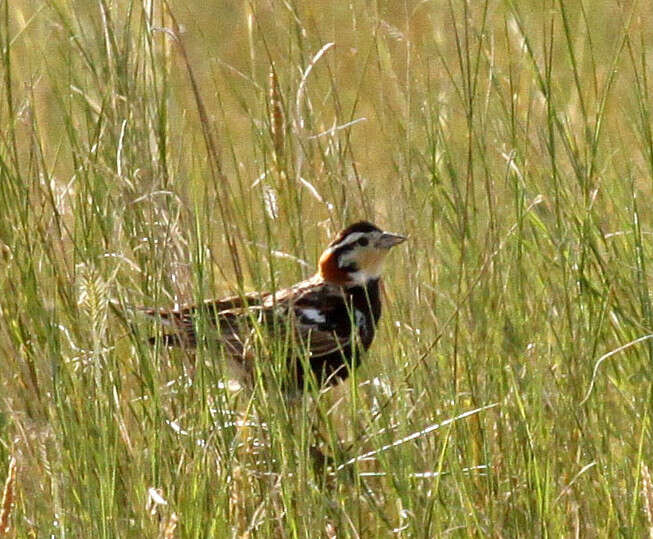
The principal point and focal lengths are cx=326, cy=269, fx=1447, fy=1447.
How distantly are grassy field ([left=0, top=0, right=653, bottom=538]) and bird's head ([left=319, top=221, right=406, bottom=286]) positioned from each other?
5.6 inches

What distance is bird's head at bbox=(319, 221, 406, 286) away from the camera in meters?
4.00

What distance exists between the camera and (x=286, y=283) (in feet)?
12.9

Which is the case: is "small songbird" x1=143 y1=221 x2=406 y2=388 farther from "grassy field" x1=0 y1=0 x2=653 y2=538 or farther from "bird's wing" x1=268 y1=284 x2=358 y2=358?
"grassy field" x1=0 y1=0 x2=653 y2=538

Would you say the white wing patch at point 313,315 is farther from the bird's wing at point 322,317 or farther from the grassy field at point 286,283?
the grassy field at point 286,283

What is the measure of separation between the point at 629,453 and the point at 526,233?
0.81m

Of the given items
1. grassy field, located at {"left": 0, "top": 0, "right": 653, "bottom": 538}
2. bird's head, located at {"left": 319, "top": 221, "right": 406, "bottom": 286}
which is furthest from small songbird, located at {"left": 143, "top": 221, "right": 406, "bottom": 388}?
grassy field, located at {"left": 0, "top": 0, "right": 653, "bottom": 538}

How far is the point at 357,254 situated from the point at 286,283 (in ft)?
1.35

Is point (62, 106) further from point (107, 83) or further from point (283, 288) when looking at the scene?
point (283, 288)

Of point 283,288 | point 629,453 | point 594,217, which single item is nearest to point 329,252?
point 283,288

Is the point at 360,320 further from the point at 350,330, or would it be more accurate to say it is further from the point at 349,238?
the point at 349,238

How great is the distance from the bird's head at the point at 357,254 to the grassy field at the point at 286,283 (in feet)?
0.46

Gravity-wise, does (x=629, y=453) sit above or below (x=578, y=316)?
below

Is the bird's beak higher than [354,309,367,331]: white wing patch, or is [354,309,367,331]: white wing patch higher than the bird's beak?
the bird's beak

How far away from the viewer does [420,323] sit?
3188 millimetres
